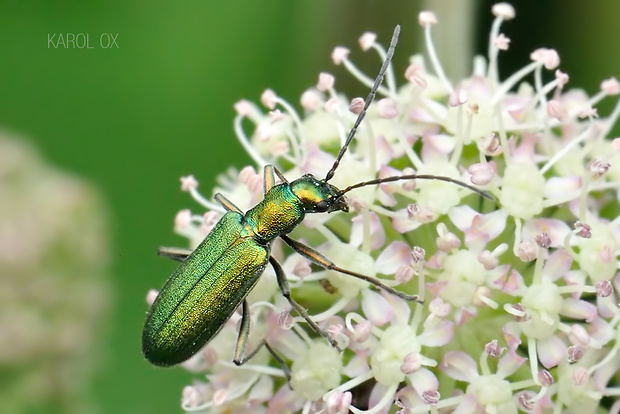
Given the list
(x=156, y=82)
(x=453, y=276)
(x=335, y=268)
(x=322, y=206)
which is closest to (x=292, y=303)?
(x=335, y=268)

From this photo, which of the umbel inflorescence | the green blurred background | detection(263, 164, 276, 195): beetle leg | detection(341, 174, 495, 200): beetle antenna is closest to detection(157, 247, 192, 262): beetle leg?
the umbel inflorescence

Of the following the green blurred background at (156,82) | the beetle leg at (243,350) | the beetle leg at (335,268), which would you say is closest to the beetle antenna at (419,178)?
the beetle leg at (335,268)

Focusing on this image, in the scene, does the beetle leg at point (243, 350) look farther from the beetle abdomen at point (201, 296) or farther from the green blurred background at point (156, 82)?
the green blurred background at point (156, 82)

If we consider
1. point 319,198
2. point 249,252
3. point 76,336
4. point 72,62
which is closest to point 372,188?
point 319,198

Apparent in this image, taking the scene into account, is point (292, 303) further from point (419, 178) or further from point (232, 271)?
point (419, 178)

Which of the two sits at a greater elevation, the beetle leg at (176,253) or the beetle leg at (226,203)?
the beetle leg at (226,203)

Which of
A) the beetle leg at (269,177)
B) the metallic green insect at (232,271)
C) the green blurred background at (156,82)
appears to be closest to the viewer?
the metallic green insect at (232,271)
